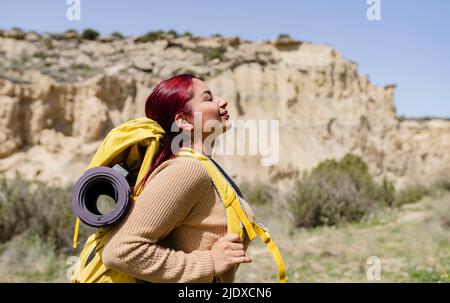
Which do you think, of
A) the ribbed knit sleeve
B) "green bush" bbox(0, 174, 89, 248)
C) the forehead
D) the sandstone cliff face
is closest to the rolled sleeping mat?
the ribbed knit sleeve

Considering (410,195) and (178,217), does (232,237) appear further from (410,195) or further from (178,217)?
(410,195)

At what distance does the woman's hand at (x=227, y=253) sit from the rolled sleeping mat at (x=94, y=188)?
344 mm

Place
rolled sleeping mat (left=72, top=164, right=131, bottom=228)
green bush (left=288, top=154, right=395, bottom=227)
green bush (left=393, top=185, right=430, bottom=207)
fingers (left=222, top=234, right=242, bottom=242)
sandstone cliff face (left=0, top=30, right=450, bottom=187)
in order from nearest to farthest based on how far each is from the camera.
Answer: rolled sleeping mat (left=72, top=164, right=131, bottom=228)
fingers (left=222, top=234, right=242, bottom=242)
green bush (left=288, top=154, right=395, bottom=227)
green bush (left=393, top=185, right=430, bottom=207)
sandstone cliff face (left=0, top=30, right=450, bottom=187)

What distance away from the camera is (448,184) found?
16.8m

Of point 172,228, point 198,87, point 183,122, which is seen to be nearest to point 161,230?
point 172,228

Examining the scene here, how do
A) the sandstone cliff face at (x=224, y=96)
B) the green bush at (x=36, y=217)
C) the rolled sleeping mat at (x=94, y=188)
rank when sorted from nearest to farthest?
the rolled sleeping mat at (x=94, y=188)
the green bush at (x=36, y=217)
the sandstone cliff face at (x=224, y=96)

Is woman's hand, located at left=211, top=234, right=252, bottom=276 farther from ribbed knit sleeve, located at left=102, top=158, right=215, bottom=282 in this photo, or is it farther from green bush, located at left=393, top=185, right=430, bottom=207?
green bush, located at left=393, top=185, right=430, bottom=207

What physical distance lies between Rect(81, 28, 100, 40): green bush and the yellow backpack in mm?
28903

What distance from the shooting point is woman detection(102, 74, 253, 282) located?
150 cm

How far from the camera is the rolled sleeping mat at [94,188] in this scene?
4.87ft

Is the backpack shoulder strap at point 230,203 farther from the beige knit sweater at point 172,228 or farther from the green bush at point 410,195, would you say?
the green bush at point 410,195

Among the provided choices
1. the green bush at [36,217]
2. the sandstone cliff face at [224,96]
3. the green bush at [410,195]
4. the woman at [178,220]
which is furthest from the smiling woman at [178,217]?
the sandstone cliff face at [224,96]
